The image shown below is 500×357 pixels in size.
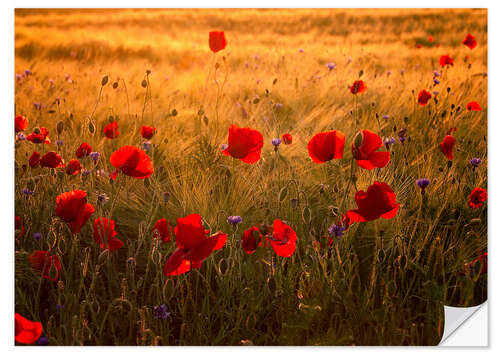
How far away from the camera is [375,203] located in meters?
1.69

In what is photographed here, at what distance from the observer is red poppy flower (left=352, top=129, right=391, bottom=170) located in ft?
5.55

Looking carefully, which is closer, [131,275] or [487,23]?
[131,275]

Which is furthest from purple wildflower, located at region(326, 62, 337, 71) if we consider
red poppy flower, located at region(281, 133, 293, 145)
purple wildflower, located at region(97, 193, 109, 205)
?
purple wildflower, located at region(97, 193, 109, 205)

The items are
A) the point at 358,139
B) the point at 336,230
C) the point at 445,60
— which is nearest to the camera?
the point at 358,139

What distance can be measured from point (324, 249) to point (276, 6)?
2.82 ft

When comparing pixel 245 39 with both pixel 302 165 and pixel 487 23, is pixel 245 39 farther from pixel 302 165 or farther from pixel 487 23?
pixel 487 23

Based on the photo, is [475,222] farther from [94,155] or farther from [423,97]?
[94,155]

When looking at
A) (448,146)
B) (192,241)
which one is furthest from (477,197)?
(192,241)

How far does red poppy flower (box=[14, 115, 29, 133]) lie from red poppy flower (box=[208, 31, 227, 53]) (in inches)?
27.5

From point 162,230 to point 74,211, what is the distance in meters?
0.27

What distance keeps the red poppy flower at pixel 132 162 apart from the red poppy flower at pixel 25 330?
605 mm

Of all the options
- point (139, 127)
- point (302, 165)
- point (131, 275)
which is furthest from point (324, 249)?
point (139, 127)

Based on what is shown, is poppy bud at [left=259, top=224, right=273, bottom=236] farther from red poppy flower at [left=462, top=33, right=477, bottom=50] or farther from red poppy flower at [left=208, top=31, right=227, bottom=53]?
red poppy flower at [left=462, top=33, right=477, bottom=50]

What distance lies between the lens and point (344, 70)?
1955mm
